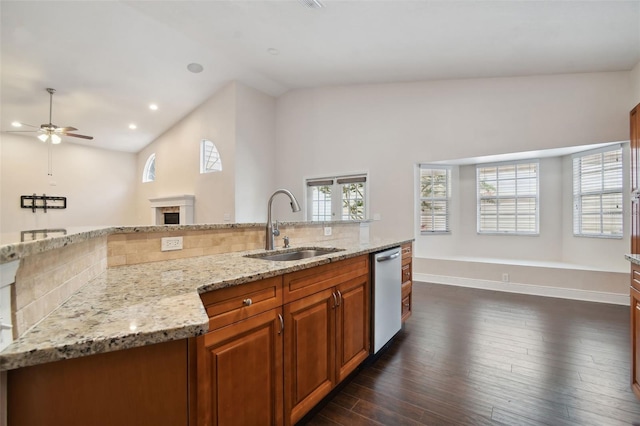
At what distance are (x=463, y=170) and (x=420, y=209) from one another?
109 centimetres

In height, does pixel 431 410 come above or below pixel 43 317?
below

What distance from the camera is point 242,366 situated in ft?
3.99

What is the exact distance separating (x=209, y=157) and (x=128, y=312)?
20.4 ft

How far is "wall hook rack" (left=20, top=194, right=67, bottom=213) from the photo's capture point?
7043mm

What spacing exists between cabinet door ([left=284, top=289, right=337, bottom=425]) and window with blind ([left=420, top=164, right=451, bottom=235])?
4.04 meters

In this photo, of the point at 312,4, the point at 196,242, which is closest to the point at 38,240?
the point at 196,242

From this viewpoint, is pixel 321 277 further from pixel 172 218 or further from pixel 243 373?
pixel 172 218

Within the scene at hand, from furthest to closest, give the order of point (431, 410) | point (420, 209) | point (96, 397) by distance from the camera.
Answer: point (420, 209), point (431, 410), point (96, 397)

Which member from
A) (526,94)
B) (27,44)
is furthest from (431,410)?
(27,44)

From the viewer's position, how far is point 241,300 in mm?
1232

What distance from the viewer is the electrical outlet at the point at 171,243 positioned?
1.66m

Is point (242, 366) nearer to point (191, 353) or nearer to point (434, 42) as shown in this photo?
point (191, 353)

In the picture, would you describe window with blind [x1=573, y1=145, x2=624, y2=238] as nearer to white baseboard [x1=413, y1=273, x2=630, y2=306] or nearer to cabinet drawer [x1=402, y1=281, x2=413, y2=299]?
white baseboard [x1=413, y1=273, x2=630, y2=306]

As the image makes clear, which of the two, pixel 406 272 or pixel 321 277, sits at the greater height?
pixel 321 277
